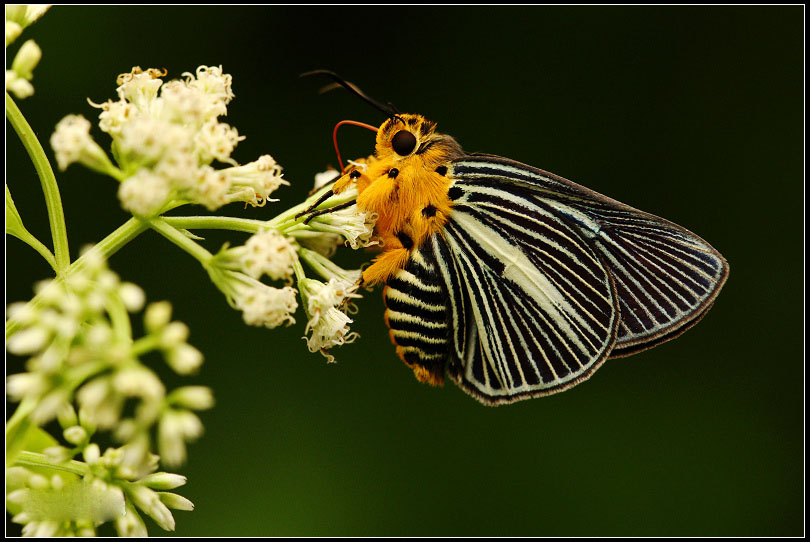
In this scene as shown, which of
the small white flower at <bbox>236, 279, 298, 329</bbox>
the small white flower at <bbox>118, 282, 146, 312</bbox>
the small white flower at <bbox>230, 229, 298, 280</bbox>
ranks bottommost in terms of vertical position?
the small white flower at <bbox>118, 282, 146, 312</bbox>

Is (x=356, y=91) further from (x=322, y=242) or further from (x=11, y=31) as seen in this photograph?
(x=11, y=31)

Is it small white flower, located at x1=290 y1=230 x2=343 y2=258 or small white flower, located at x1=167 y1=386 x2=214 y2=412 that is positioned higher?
small white flower, located at x1=290 y1=230 x2=343 y2=258

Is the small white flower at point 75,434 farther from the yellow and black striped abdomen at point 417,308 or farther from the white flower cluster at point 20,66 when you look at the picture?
the yellow and black striped abdomen at point 417,308

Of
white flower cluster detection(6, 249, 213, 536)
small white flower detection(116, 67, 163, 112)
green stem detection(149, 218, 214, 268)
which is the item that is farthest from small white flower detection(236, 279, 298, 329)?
small white flower detection(116, 67, 163, 112)

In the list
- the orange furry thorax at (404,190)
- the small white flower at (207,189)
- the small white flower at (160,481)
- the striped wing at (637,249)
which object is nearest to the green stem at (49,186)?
the small white flower at (207,189)

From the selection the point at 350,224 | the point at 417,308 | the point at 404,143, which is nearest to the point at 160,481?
the point at 350,224

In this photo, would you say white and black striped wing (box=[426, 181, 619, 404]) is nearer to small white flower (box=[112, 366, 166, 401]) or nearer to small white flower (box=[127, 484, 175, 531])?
small white flower (box=[127, 484, 175, 531])
